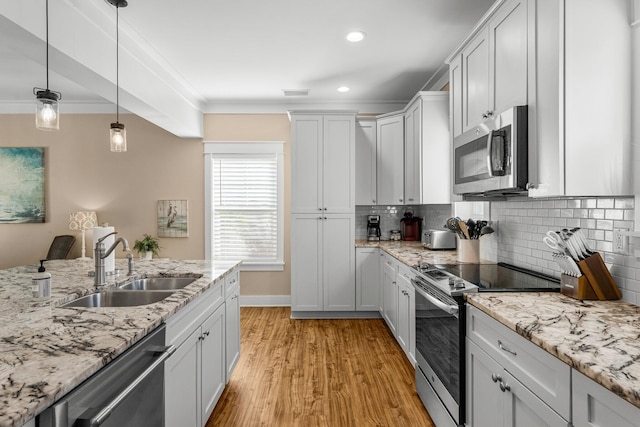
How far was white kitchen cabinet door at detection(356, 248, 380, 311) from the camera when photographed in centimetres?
439

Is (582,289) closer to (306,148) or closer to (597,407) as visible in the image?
(597,407)

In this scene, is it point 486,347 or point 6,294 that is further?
point 6,294

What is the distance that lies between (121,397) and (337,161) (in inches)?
140

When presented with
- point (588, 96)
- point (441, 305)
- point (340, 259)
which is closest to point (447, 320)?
point (441, 305)

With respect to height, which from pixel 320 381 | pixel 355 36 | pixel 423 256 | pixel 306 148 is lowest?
pixel 320 381

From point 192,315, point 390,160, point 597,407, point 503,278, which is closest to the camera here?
point 597,407

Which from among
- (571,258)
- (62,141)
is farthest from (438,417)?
(62,141)

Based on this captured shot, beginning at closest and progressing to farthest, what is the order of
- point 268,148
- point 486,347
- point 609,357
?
point 609,357 < point 486,347 < point 268,148

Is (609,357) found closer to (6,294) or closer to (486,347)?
(486,347)

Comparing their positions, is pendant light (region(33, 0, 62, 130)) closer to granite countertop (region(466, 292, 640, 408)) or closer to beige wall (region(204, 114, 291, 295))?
granite countertop (region(466, 292, 640, 408))

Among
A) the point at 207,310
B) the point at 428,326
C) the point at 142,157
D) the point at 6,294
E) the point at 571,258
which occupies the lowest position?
the point at 428,326

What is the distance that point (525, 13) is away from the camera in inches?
71.4

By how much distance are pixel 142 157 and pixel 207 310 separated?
371cm

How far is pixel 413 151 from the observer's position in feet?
13.3
